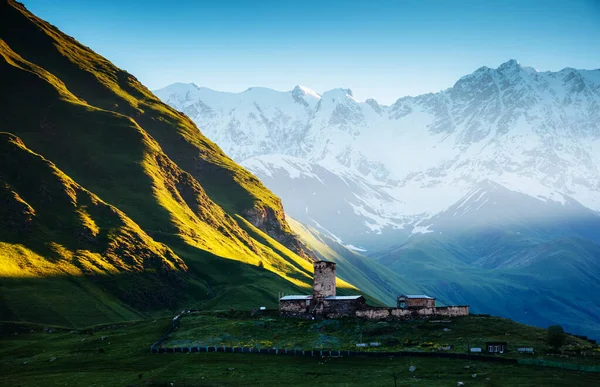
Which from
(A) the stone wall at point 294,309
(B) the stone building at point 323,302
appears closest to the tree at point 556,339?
(B) the stone building at point 323,302

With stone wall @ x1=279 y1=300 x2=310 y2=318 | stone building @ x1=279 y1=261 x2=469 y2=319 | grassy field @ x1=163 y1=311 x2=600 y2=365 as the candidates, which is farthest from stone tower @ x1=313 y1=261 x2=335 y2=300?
grassy field @ x1=163 y1=311 x2=600 y2=365

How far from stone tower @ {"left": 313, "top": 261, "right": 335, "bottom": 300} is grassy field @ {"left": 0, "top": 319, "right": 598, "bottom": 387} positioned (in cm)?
2574

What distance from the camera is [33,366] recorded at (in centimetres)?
10200

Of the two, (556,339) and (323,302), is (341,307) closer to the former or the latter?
(323,302)

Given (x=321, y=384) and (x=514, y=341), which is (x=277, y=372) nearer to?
(x=321, y=384)

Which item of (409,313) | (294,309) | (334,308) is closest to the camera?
(409,313)

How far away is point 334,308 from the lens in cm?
12081

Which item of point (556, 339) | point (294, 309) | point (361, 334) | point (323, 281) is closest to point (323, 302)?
point (323, 281)

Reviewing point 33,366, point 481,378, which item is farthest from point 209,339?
point 481,378

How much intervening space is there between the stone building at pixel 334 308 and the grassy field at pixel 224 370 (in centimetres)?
2225

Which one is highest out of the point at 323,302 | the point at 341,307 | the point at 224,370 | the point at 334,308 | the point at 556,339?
the point at 323,302

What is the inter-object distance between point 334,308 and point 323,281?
19.2ft

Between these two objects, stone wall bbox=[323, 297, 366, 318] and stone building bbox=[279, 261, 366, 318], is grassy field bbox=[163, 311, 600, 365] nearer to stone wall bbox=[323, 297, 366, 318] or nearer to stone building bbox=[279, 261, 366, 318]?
stone wall bbox=[323, 297, 366, 318]

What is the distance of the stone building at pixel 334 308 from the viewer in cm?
11544
